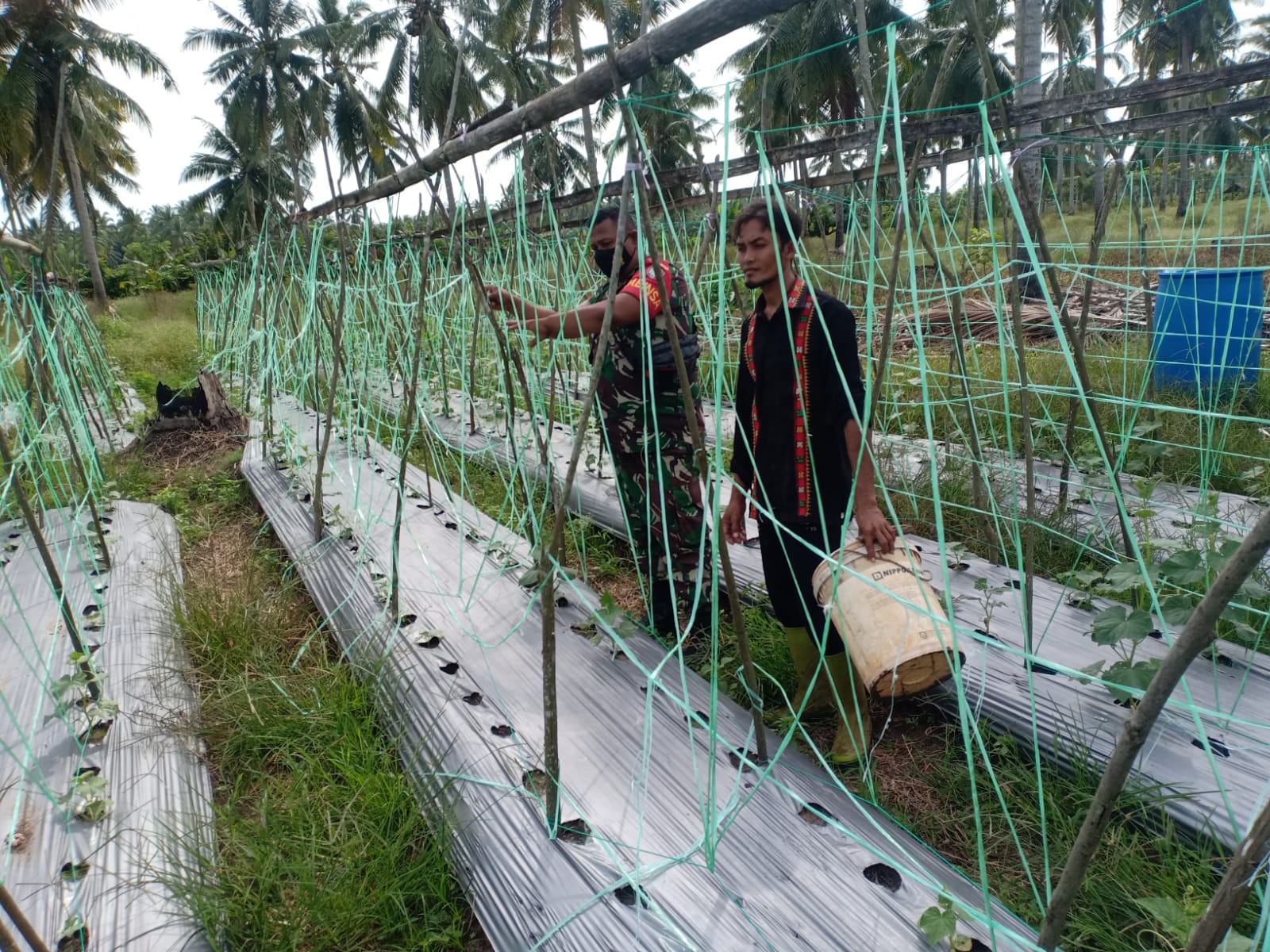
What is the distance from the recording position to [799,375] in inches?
58.5

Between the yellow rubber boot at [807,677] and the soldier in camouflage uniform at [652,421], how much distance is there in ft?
0.88

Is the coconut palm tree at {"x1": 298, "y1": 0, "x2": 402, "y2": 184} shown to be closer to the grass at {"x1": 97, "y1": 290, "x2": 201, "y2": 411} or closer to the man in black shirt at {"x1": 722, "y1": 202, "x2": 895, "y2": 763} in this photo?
the grass at {"x1": 97, "y1": 290, "x2": 201, "y2": 411}

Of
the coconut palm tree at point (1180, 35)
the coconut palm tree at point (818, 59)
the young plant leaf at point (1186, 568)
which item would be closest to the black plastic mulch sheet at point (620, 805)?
the young plant leaf at point (1186, 568)

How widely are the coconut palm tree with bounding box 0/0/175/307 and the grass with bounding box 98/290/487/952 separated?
41.2 ft

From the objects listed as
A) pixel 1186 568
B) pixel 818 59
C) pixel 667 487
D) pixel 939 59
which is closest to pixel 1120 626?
pixel 1186 568

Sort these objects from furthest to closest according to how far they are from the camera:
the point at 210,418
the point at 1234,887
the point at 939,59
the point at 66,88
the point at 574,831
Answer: the point at 939,59 < the point at 66,88 < the point at 210,418 < the point at 574,831 < the point at 1234,887

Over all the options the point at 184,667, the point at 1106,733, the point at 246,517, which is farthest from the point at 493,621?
the point at 246,517

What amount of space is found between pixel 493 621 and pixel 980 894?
140cm

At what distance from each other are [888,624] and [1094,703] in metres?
0.65

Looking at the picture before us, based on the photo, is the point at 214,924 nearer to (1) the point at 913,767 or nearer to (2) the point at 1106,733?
(1) the point at 913,767

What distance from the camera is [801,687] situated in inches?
69.7

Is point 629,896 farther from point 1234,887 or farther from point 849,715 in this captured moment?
point 1234,887

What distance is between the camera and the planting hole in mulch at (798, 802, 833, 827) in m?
1.32

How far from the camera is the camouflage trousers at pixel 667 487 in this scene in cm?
204
